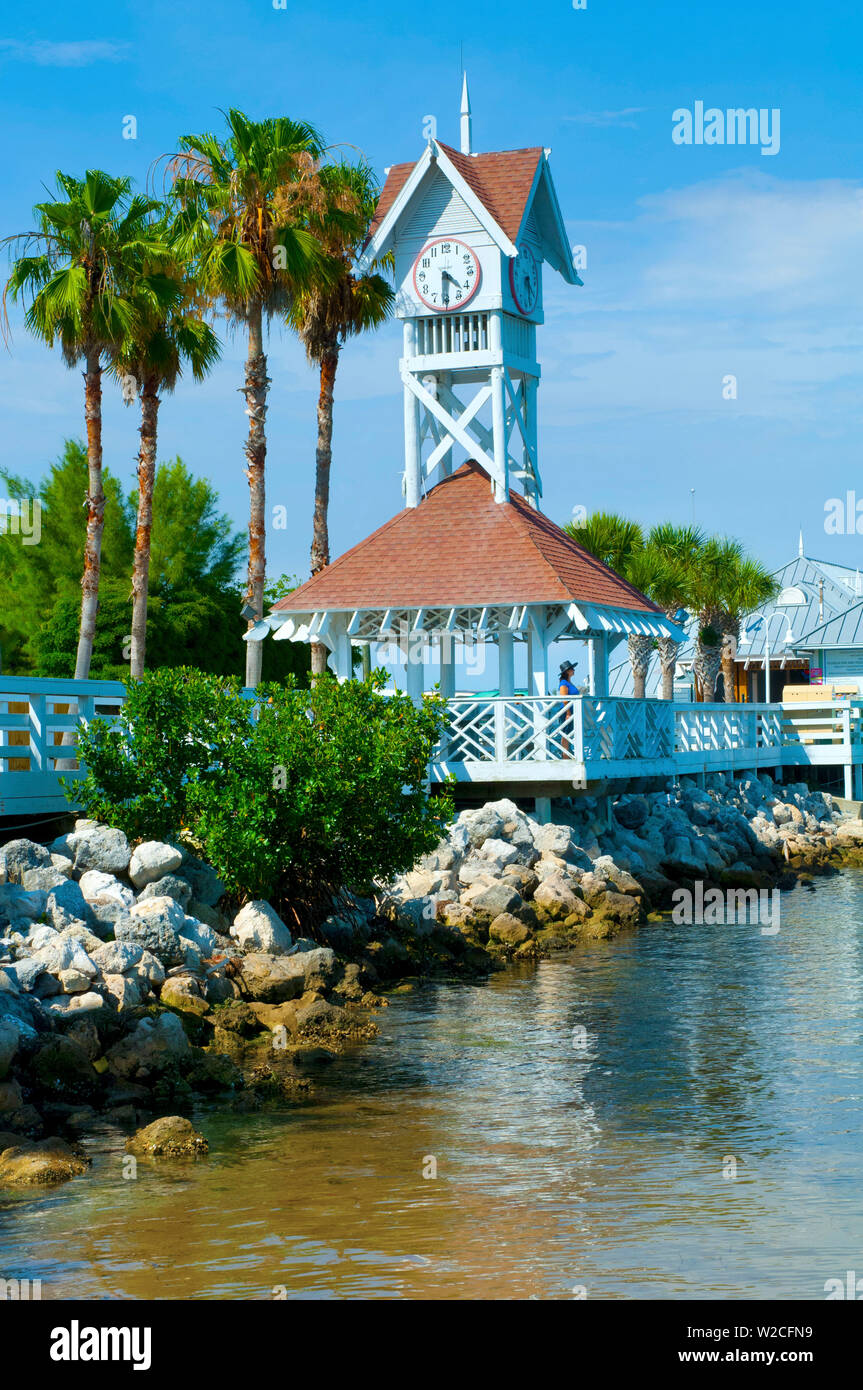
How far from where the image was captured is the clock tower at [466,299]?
26750mm

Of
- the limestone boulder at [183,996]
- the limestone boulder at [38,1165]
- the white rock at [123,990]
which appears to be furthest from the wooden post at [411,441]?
the limestone boulder at [38,1165]

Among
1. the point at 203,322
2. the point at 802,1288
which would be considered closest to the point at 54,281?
the point at 203,322

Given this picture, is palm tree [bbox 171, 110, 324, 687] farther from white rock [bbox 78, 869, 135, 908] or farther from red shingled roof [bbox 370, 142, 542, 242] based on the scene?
white rock [bbox 78, 869, 135, 908]

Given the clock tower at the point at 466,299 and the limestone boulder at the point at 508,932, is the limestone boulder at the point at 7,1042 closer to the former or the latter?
the limestone boulder at the point at 508,932

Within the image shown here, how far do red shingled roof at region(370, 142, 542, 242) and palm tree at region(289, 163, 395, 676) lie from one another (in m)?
4.93

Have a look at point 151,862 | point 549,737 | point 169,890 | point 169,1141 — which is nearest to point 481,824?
point 549,737

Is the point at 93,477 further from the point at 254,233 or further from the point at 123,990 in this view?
the point at 123,990

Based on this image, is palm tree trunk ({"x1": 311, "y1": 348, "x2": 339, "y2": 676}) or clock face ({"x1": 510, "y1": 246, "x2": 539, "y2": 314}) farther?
palm tree trunk ({"x1": 311, "y1": 348, "x2": 339, "y2": 676})

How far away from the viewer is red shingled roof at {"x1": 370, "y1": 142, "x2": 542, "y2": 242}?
88.7 ft

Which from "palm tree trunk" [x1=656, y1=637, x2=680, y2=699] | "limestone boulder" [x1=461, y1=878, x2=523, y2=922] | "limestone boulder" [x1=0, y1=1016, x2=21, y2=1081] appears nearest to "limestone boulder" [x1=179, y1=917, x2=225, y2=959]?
"limestone boulder" [x1=0, y1=1016, x2=21, y2=1081]

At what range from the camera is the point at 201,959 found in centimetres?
1597

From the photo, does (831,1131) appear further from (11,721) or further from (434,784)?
(434,784)

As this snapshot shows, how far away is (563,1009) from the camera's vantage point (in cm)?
1694

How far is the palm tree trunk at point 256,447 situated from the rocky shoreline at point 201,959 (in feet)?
28.9
